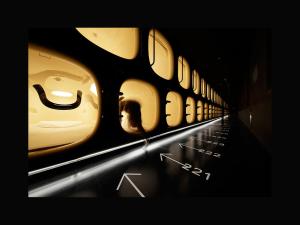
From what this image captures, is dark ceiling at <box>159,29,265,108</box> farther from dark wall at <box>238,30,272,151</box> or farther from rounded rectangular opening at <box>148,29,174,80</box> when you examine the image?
dark wall at <box>238,30,272,151</box>

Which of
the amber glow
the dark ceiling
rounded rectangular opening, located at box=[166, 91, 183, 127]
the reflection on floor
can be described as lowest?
the reflection on floor

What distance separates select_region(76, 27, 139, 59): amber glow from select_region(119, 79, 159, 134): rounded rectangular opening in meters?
0.80

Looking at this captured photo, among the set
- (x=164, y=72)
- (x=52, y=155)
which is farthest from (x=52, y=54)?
(x=164, y=72)

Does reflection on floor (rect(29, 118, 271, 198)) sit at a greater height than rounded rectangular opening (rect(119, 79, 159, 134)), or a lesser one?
lesser

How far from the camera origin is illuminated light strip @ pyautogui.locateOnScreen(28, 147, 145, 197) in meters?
1.50

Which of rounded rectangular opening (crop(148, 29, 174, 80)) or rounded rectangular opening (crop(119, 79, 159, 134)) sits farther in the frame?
rounded rectangular opening (crop(148, 29, 174, 80))

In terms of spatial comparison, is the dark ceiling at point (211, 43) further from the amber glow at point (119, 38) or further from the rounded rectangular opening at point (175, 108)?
the rounded rectangular opening at point (175, 108)

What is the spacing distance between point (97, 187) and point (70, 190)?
0.28m

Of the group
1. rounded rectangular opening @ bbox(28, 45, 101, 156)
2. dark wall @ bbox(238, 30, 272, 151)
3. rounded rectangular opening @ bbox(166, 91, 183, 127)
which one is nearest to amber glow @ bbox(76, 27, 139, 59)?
rounded rectangular opening @ bbox(28, 45, 101, 156)

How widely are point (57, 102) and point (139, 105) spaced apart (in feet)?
6.24

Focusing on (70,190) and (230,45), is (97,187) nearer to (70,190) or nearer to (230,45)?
(70,190)

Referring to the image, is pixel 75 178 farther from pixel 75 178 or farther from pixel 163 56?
pixel 163 56

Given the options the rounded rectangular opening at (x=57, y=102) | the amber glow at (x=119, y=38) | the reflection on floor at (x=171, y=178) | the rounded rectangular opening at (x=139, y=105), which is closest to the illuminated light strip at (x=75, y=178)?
the reflection on floor at (x=171, y=178)

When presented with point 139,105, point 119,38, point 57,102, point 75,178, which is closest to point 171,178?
point 75,178
